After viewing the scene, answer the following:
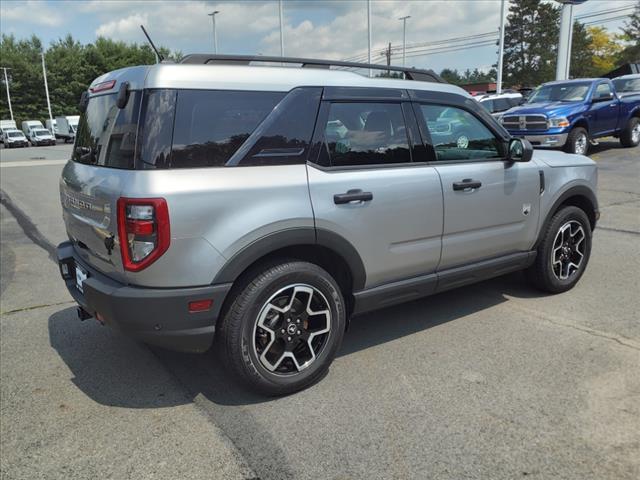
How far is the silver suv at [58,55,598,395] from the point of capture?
2.74 meters

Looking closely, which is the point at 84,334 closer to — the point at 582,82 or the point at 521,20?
the point at 582,82

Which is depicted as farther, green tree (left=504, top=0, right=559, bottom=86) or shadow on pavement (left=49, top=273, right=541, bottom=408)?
green tree (left=504, top=0, right=559, bottom=86)

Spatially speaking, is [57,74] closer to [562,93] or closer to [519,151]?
[562,93]

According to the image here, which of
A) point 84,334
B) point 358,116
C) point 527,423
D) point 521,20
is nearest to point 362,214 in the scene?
point 358,116

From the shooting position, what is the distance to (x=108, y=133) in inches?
121

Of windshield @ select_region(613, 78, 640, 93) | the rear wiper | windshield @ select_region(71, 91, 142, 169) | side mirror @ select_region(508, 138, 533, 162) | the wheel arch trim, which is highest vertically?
windshield @ select_region(613, 78, 640, 93)

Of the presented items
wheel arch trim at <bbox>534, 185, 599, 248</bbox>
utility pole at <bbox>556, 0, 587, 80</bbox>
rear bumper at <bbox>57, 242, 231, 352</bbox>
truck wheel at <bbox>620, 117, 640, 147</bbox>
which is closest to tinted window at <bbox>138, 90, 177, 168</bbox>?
rear bumper at <bbox>57, 242, 231, 352</bbox>

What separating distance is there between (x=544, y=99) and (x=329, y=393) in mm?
12915

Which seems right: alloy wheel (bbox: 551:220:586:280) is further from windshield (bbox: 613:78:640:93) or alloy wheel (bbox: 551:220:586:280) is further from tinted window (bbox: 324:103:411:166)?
windshield (bbox: 613:78:640:93)

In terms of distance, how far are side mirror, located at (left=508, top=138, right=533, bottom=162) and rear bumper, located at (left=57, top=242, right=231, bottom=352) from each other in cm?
252

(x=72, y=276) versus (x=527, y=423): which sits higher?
(x=72, y=276)

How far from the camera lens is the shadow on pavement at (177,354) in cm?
324

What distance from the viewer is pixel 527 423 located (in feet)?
9.15

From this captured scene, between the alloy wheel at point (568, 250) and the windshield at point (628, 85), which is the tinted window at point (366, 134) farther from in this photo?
the windshield at point (628, 85)
